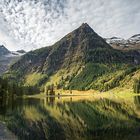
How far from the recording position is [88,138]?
144ft

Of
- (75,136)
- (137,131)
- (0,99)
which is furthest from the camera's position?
(0,99)

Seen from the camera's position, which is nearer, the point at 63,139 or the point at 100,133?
the point at 63,139

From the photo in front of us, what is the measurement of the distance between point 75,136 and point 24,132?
9888 mm

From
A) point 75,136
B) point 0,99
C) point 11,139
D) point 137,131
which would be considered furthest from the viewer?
point 0,99

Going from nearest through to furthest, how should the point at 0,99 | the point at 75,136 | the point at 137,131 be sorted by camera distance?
1. the point at 75,136
2. the point at 137,131
3. the point at 0,99

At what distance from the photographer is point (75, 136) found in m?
45.8

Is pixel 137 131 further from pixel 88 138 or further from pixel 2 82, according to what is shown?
pixel 2 82

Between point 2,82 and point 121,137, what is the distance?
149644 mm

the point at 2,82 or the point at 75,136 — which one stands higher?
the point at 2,82

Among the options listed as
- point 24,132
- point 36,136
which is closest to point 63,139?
point 36,136

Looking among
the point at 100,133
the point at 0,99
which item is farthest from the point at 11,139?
the point at 0,99

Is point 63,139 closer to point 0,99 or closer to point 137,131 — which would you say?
point 137,131

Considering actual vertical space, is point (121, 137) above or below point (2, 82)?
below

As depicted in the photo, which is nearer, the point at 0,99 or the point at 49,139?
the point at 49,139
